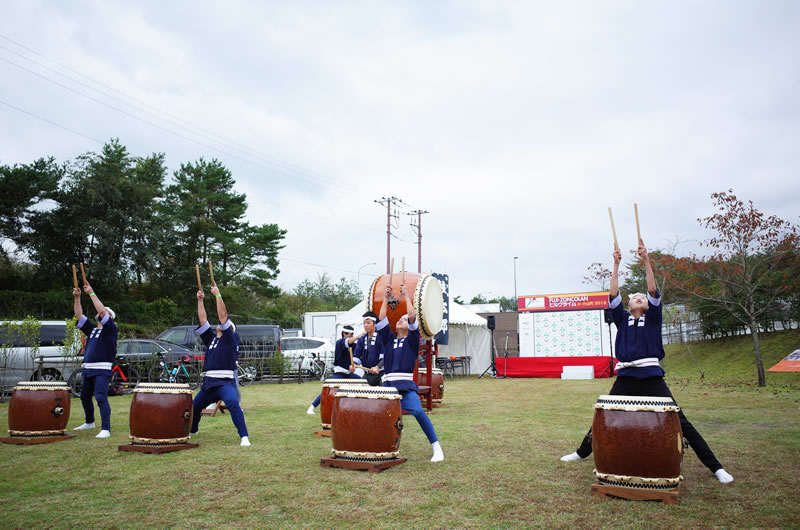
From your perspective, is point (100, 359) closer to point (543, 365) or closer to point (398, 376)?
point (398, 376)

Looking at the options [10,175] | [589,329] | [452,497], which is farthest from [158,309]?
[452,497]

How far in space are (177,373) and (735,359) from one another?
18.2 meters

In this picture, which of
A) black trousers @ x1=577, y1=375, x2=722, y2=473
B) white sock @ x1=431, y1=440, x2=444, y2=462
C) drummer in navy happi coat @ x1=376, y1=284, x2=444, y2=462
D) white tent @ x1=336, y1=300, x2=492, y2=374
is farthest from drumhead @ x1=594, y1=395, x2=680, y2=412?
white tent @ x1=336, y1=300, x2=492, y2=374

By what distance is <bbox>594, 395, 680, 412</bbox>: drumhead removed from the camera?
399cm

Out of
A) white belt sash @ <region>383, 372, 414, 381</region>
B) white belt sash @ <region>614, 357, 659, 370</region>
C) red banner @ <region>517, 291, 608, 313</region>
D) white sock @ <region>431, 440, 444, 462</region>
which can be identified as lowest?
white sock @ <region>431, 440, 444, 462</region>

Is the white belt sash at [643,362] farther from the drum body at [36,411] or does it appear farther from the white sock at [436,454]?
the drum body at [36,411]

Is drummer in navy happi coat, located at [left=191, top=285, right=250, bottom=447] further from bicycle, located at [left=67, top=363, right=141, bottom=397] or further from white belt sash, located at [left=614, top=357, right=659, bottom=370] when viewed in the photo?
bicycle, located at [left=67, top=363, right=141, bottom=397]

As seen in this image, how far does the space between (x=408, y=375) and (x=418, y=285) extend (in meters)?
2.85

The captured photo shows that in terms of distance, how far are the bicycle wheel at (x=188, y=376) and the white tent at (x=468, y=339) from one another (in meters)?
7.25

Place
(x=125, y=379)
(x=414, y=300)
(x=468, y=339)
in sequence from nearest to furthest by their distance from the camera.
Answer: (x=414, y=300) < (x=125, y=379) < (x=468, y=339)

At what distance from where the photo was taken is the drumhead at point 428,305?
849 centimetres

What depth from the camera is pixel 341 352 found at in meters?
8.33

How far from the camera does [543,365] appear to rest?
21281 mm

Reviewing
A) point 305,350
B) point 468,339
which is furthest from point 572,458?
point 468,339
